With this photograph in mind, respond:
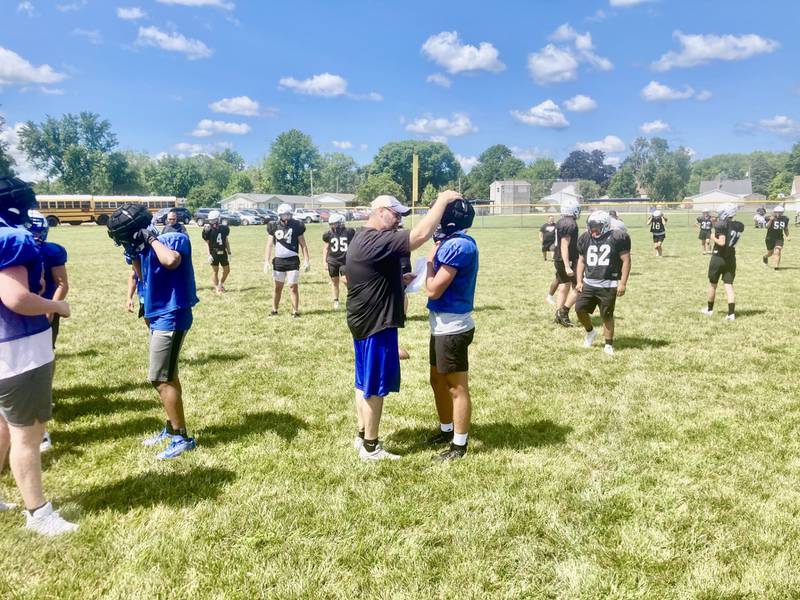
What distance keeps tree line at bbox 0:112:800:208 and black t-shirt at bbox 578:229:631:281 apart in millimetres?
50599

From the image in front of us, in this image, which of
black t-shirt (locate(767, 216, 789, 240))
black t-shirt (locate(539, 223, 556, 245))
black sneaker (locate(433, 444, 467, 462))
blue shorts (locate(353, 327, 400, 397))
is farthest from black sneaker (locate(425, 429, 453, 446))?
black t-shirt (locate(767, 216, 789, 240))

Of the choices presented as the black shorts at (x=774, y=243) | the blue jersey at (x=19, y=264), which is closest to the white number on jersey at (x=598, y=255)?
the blue jersey at (x=19, y=264)

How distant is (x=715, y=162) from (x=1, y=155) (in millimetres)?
207149

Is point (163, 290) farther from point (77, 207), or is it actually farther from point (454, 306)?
point (77, 207)

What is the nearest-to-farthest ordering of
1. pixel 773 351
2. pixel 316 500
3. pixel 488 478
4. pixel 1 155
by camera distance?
pixel 316 500, pixel 488 478, pixel 773 351, pixel 1 155

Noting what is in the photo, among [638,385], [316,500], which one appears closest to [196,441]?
[316,500]

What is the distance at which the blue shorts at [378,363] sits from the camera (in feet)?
13.3

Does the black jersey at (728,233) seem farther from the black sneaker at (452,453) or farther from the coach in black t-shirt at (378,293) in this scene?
the coach in black t-shirt at (378,293)

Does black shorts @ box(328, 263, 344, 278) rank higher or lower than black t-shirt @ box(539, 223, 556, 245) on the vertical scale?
lower

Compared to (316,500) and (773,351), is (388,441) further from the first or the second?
(773,351)

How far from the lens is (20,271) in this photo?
115 inches

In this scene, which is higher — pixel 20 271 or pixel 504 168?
pixel 504 168

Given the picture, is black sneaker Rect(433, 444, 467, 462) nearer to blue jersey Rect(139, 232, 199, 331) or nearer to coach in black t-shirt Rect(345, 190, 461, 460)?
coach in black t-shirt Rect(345, 190, 461, 460)

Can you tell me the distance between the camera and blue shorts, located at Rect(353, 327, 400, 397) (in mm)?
4051
